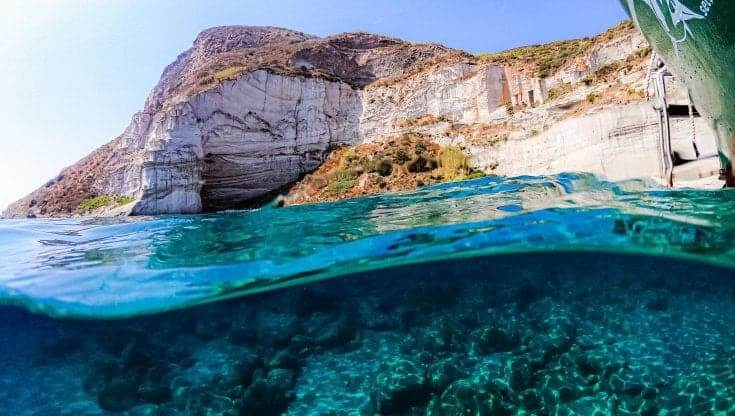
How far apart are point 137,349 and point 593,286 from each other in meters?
10.9

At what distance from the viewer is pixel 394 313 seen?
327 inches

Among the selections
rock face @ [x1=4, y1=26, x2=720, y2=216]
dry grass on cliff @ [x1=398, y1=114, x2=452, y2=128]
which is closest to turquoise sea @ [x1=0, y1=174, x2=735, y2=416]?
rock face @ [x1=4, y1=26, x2=720, y2=216]

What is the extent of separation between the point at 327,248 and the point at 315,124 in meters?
26.8

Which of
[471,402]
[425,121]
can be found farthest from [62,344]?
[425,121]

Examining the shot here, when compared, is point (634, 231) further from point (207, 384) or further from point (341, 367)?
point (207, 384)

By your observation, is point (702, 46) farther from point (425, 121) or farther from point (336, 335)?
point (425, 121)

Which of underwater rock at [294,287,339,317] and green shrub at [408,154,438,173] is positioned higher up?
green shrub at [408,154,438,173]

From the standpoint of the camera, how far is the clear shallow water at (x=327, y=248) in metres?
8.04

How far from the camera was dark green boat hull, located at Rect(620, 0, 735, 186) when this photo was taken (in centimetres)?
468

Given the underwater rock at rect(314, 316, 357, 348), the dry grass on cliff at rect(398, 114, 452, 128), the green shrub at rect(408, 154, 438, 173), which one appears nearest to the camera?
the underwater rock at rect(314, 316, 357, 348)

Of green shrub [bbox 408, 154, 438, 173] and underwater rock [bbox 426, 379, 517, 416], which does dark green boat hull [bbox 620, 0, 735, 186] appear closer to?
underwater rock [bbox 426, 379, 517, 416]

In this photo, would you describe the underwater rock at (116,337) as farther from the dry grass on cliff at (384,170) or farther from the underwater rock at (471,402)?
the dry grass on cliff at (384,170)

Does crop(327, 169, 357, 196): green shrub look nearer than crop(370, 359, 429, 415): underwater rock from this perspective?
No

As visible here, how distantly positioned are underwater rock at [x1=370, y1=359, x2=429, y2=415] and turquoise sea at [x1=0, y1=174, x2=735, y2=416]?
0.09ft
